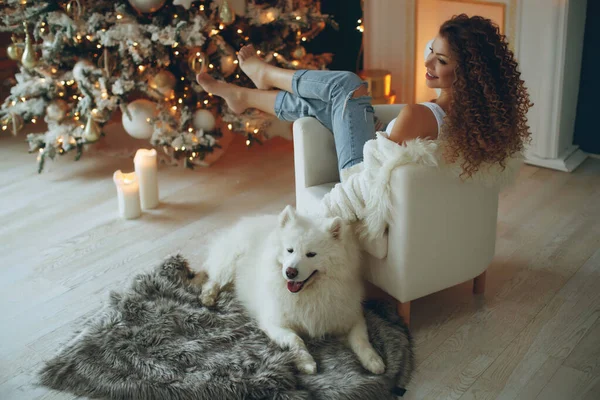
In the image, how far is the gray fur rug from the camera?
6.71 feet

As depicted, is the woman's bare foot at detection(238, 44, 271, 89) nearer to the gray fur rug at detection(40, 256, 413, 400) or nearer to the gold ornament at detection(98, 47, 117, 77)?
the gold ornament at detection(98, 47, 117, 77)

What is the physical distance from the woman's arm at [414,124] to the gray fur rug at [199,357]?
0.63 metres

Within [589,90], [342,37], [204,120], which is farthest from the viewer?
[342,37]

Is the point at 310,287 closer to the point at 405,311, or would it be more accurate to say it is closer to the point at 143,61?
the point at 405,311

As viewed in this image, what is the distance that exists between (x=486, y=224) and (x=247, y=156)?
2006mm

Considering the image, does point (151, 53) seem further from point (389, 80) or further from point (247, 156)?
point (389, 80)

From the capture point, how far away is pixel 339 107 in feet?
8.79

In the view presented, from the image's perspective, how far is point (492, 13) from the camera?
13.0 ft

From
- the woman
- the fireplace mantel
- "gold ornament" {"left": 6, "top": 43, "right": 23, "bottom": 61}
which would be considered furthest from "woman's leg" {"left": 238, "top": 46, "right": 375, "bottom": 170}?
"gold ornament" {"left": 6, "top": 43, "right": 23, "bottom": 61}

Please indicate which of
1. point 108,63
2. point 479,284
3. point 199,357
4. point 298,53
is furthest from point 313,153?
point 108,63

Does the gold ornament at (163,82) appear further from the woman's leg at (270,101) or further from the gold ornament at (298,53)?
the gold ornament at (298,53)

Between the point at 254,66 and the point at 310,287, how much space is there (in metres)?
1.25

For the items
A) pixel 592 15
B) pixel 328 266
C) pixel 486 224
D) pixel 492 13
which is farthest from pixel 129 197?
pixel 592 15

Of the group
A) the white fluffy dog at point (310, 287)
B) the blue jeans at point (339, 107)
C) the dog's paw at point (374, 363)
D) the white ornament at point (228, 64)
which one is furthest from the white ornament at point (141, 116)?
the dog's paw at point (374, 363)
